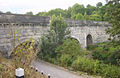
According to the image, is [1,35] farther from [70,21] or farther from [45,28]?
[70,21]

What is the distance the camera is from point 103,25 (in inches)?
938

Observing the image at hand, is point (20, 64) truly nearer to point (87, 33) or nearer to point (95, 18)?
point (87, 33)

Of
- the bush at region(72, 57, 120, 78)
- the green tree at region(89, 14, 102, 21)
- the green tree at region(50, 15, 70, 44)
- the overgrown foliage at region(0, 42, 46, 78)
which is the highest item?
the green tree at region(89, 14, 102, 21)

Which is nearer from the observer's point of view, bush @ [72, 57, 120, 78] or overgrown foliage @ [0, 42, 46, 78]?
overgrown foliage @ [0, 42, 46, 78]

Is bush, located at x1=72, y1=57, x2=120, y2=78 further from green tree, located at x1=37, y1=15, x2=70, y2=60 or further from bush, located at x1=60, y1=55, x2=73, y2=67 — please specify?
green tree, located at x1=37, y1=15, x2=70, y2=60

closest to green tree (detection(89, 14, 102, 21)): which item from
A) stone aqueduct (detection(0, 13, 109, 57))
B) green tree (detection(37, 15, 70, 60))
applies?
stone aqueduct (detection(0, 13, 109, 57))

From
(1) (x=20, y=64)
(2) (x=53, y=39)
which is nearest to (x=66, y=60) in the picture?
(2) (x=53, y=39)

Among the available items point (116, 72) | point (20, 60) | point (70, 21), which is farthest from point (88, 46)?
point (20, 60)

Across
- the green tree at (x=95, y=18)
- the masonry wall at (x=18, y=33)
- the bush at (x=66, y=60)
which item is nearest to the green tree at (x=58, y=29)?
the masonry wall at (x=18, y=33)

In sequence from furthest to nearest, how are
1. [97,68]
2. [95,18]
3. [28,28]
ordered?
[95,18] → [28,28] → [97,68]

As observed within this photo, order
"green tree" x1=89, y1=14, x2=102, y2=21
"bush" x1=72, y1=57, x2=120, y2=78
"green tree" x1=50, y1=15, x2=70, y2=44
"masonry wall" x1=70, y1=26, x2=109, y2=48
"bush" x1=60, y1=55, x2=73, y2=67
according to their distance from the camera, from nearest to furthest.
Answer: 1. "bush" x1=72, y1=57, x2=120, y2=78
2. "bush" x1=60, y1=55, x2=73, y2=67
3. "green tree" x1=50, y1=15, x2=70, y2=44
4. "masonry wall" x1=70, y1=26, x2=109, y2=48
5. "green tree" x1=89, y1=14, x2=102, y2=21

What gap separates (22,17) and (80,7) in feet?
137

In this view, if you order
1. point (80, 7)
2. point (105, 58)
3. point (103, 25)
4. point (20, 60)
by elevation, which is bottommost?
point (105, 58)

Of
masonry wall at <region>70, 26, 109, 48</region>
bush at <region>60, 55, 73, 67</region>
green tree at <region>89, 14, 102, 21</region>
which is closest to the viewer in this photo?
bush at <region>60, 55, 73, 67</region>
